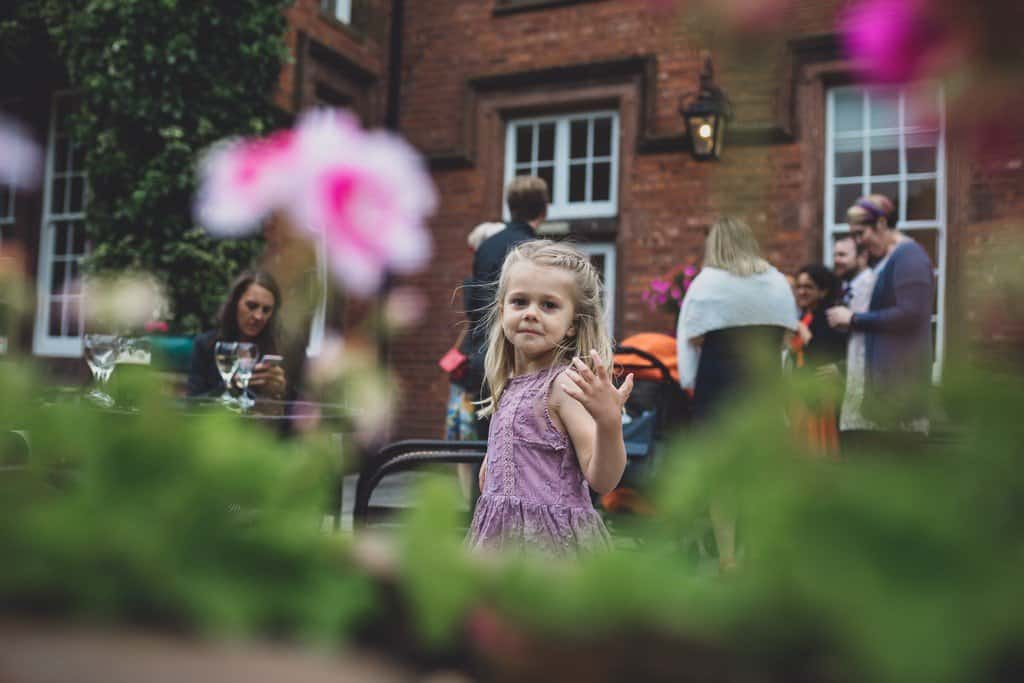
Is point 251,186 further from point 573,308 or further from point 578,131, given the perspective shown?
point 578,131

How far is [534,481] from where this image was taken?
2.24m

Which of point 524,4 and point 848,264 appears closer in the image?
point 848,264

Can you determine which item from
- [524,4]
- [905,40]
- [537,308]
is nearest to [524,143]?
[524,4]

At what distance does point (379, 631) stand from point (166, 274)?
297 inches

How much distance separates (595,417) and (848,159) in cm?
735

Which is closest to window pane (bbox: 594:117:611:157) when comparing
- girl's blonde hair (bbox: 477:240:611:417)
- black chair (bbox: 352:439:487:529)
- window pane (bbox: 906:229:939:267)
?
window pane (bbox: 906:229:939:267)

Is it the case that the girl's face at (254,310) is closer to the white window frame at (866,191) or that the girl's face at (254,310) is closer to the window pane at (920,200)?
the white window frame at (866,191)

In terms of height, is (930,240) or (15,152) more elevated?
(930,240)

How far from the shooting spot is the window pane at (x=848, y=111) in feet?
26.6

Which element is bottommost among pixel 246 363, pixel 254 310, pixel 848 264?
pixel 246 363

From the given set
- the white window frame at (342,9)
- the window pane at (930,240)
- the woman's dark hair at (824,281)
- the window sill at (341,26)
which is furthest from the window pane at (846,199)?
the white window frame at (342,9)

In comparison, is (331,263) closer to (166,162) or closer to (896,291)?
(896,291)

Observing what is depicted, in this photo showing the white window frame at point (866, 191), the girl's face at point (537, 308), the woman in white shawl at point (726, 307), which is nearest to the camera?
the girl's face at point (537, 308)

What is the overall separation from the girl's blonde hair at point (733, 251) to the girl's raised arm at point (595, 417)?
2161 mm
